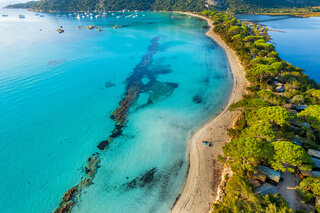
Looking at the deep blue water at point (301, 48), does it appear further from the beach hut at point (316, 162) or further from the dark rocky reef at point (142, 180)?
the dark rocky reef at point (142, 180)

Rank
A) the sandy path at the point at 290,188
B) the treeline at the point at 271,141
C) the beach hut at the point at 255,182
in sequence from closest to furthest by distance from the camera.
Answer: the treeline at the point at 271,141 → the sandy path at the point at 290,188 → the beach hut at the point at 255,182

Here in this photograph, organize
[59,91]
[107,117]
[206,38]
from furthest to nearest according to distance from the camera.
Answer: [206,38], [59,91], [107,117]

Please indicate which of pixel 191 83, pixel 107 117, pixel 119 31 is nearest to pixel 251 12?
pixel 119 31

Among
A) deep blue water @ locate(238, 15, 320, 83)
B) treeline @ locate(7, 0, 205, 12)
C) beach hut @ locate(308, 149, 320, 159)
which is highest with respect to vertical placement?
treeline @ locate(7, 0, 205, 12)

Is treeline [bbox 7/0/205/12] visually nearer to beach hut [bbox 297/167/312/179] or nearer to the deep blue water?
the deep blue water

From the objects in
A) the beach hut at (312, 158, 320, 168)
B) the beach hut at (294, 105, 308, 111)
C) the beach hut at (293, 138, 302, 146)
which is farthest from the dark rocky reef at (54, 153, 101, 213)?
the beach hut at (294, 105, 308, 111)

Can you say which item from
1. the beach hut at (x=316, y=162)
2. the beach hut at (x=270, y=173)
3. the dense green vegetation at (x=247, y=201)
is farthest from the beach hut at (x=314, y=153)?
the dense green vegetation at (x=247, y=201)

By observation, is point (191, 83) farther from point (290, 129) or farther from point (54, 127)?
point (54, 127)
